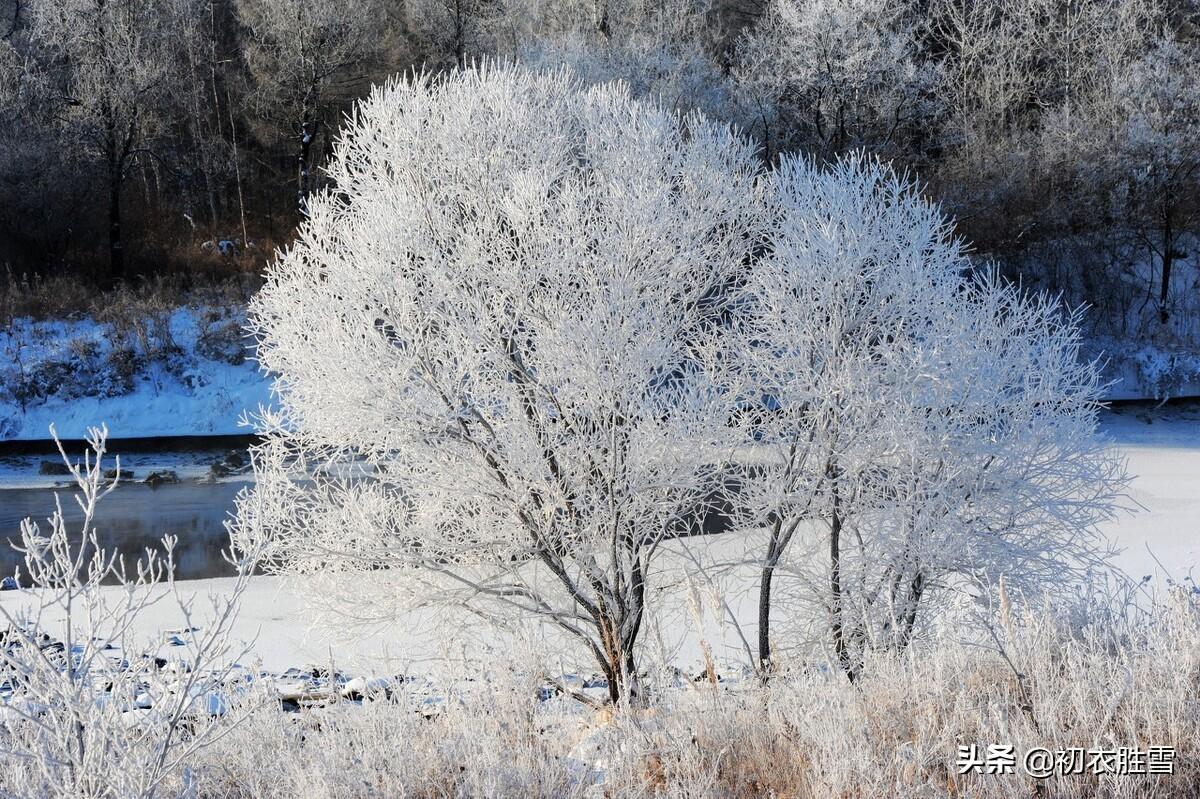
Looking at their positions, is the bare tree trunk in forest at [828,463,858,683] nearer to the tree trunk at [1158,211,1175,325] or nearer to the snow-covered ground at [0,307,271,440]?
the snow-covered ground at [0,307,271,440]

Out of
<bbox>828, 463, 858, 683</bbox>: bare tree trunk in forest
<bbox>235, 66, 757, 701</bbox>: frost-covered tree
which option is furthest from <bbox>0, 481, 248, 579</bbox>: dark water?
<bbox>828, 463, 858, 683</bbox>: bare tree trunk in forest

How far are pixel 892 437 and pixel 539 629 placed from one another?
3766 mm

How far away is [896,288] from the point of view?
10.4m

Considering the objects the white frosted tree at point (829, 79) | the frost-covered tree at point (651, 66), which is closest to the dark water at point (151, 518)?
the frost-covered tree at point (651, 66)

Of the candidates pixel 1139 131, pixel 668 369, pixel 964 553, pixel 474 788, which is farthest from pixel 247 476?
pixel 1139 131

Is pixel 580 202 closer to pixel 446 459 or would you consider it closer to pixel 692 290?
pixel 692 290

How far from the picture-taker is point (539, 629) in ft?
29.6

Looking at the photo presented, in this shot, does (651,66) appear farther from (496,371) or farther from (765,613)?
(765,613)

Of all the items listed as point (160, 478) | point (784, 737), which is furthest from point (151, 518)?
point (784, 737)

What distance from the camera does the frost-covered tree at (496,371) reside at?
8.41 metres

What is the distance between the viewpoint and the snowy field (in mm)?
8656

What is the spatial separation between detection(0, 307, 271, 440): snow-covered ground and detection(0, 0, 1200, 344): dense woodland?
3.57m

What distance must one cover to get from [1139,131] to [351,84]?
21.7 metres

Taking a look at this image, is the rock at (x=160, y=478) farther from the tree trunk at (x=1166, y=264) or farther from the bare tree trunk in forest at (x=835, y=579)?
the tree trunk at (x=1166, y=264)
